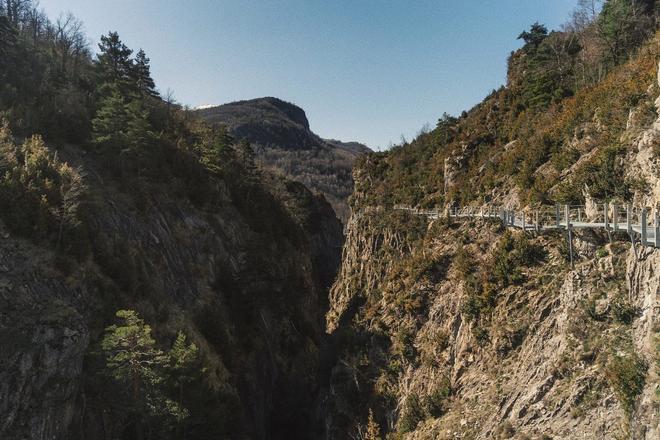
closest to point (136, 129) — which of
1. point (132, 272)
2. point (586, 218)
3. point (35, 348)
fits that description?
point (132, 272)

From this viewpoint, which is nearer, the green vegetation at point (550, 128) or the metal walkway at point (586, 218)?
the metal walkway at point (586, 218)

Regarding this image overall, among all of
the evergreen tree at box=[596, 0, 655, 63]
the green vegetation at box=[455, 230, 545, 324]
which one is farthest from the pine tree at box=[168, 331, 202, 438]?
the evergreen tree at box=[596, 0, 655, 63]

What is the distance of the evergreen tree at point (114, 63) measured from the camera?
141ft

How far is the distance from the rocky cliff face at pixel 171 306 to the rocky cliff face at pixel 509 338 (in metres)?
9.77

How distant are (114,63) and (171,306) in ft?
112

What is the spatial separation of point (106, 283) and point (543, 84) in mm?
42114

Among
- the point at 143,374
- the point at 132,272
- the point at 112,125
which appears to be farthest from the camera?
the point at 112,125

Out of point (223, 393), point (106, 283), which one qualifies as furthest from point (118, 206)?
point (223, 393)

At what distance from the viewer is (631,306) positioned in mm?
15672

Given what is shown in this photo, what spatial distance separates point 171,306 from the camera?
28.9 metres

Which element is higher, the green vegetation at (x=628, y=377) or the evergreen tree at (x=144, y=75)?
the evergreen tree at (x=144, y=75)

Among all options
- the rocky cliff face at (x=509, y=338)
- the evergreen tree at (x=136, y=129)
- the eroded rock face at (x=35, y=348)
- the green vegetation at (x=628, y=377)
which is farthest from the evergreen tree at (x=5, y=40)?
the green vegetation at (x=628, y=377)

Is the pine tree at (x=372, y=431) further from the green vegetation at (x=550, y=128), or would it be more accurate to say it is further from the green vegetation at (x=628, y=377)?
the green vegetation at (x=550, y=128)

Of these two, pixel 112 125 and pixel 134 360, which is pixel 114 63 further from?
pixel 134 360
